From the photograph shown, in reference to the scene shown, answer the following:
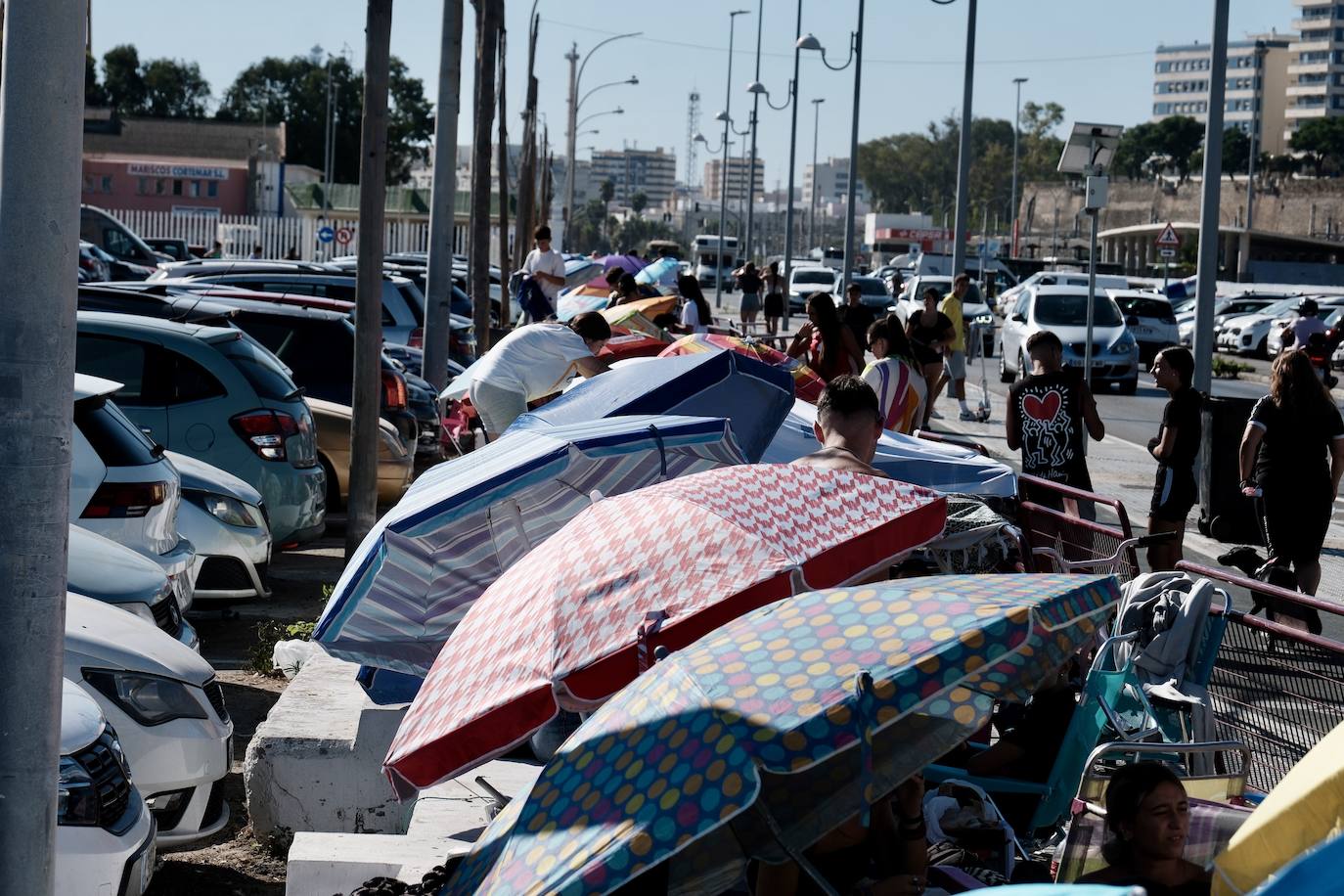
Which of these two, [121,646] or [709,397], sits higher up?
[709,397]

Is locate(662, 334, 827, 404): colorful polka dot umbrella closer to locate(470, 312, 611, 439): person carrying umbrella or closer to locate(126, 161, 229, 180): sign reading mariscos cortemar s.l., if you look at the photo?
locate(470, 312, 611, 439): person carrying umbrella

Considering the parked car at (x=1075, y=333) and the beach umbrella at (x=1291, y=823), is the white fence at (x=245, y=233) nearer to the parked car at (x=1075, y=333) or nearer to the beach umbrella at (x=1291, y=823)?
the parked car at (x=1075, y=333)

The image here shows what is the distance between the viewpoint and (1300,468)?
943 centimetres

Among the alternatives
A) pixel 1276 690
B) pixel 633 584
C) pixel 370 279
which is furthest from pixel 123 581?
pixel 1276 690

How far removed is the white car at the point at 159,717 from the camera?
5.84 m

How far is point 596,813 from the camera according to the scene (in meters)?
3.73

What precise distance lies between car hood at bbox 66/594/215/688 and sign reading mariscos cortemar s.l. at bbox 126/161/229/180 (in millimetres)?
78869

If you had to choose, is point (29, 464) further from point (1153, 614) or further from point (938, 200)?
point (938, 200)

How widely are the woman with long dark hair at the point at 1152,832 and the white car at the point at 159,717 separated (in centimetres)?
343

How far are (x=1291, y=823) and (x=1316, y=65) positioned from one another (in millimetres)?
186654

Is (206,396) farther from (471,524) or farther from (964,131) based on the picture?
(964,131)

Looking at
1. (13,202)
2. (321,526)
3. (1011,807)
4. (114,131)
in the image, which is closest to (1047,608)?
(1011,807)

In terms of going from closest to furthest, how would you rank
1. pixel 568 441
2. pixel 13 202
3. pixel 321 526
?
pixel 13 202 < pixel 568 441 < pixel 321 526

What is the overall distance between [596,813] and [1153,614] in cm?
273
